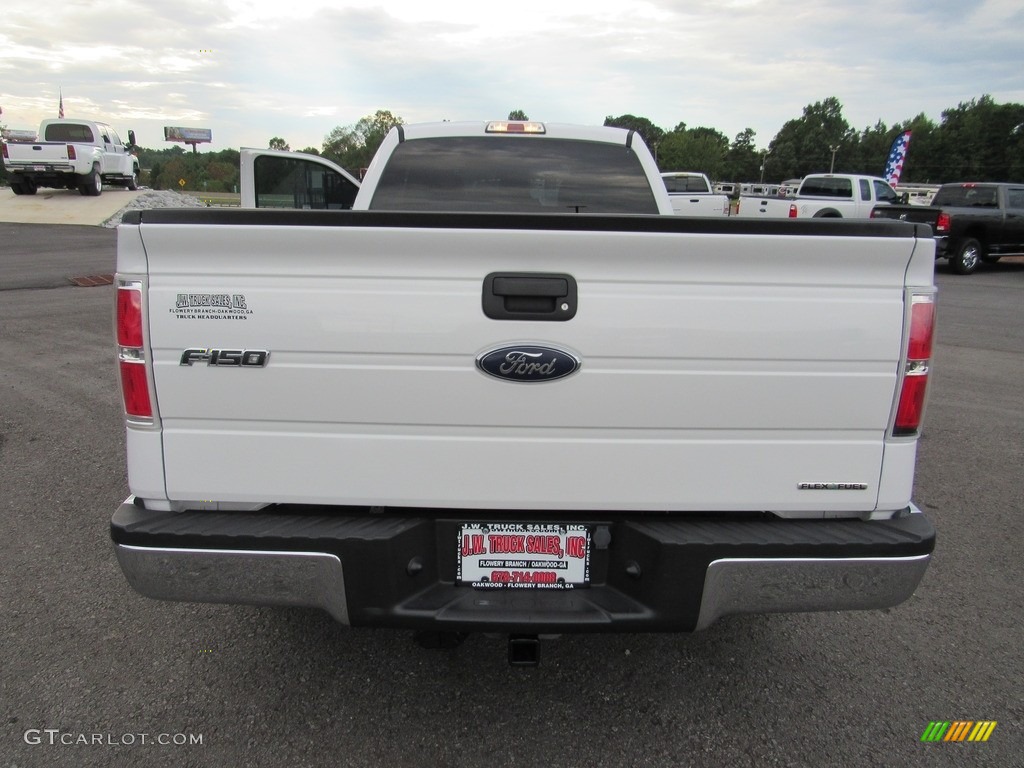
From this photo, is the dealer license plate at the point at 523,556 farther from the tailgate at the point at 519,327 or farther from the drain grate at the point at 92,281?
the drain grate at the point at 92,281

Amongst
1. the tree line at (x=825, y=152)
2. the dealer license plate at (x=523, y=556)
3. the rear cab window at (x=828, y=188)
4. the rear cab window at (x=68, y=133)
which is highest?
the tree line at (x=825, y=152)

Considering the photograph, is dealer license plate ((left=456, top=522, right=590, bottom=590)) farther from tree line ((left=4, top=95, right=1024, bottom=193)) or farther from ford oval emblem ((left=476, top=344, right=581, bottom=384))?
tree line ((left=4, top=95, right=1024, bottom=193))

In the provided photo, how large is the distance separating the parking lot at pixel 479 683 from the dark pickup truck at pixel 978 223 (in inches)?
588

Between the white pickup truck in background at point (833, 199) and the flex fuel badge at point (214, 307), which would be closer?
the flex fuel badge at point (214, 307)

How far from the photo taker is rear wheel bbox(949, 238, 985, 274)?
1645cm

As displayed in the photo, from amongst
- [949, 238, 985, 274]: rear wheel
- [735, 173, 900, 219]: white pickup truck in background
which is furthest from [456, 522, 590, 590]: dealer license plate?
[949, 238, 985, 274]: rear wheel

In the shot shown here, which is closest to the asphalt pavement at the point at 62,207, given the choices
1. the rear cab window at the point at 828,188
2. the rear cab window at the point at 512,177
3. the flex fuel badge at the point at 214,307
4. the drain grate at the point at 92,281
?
the drain grate at the point at 92,281

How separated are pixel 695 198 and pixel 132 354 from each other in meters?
17.6

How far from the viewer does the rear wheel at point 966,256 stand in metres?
A: 16.5

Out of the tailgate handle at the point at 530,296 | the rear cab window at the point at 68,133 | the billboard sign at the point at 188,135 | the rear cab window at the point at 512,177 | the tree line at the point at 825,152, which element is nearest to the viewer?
the tailgate handle at the point at 530,296

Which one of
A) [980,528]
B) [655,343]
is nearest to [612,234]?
[655,343]

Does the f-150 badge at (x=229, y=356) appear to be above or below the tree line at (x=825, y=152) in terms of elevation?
below

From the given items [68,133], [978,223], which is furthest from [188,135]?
[978,223]

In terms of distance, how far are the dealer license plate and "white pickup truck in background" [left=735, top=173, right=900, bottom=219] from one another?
1694 centimetres
